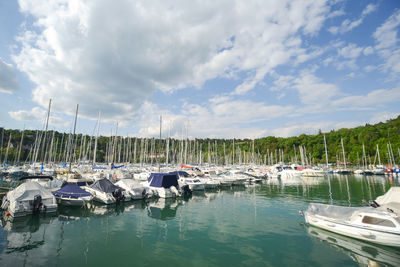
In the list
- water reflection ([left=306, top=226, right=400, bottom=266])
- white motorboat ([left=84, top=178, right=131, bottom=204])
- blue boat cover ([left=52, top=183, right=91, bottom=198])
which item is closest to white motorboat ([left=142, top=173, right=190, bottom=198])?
white motorboat ([left=84, top=178, right=131, bottom=204])

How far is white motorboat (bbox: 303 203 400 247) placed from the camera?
38.0 feet

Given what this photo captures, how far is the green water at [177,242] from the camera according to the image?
1000 centimetres

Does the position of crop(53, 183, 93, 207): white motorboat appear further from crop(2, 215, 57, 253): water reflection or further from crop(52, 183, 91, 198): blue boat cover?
crop(2, 215, 57, 253): water reflection

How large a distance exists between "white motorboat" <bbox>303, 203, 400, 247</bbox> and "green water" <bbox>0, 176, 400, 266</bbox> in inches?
19.6

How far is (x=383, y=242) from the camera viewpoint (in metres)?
11.8

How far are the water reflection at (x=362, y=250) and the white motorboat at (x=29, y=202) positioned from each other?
22.4 m

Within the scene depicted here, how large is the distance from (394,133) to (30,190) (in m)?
147

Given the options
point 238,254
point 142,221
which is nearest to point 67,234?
point 142,221

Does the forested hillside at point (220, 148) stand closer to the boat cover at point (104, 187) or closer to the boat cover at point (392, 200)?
the boat cover at point (104, 187)

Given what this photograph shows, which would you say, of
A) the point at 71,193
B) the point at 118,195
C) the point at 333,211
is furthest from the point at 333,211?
the point at 71,193

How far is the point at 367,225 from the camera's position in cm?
1227

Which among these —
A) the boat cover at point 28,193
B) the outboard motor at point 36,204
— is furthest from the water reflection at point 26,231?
the boat cover at point 28,193

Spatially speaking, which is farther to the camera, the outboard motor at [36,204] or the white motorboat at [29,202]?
the outboard motor at [36,204]

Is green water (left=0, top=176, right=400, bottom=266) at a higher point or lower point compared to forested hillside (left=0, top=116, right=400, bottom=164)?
lower
